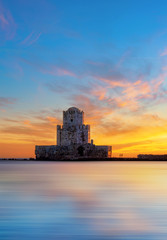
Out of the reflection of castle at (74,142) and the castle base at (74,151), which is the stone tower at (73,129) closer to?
the reflection of castle at (74,142)

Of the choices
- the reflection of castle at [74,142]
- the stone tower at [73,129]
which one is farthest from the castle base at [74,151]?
the stone tower at [73,129]

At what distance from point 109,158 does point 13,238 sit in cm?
14278

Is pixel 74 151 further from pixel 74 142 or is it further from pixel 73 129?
pixel 73 129

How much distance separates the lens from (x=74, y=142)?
462ft

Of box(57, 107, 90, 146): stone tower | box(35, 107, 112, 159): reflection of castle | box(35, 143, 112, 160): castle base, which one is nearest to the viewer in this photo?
box(57, 107, 90, 146): stone tower

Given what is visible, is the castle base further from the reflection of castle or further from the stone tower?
the stone tower

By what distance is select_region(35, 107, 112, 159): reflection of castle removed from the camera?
138 metres

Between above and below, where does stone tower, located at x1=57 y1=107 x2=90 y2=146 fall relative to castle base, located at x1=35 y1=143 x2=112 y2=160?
above

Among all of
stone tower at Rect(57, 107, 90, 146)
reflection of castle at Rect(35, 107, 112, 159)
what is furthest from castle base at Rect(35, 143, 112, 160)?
stone tower at Rect(57, 107, 90, 146)

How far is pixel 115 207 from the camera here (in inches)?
656

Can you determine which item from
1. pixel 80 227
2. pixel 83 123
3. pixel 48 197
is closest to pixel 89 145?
pixel 83 123

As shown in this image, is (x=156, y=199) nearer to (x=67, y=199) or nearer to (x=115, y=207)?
(x=115, y=207)

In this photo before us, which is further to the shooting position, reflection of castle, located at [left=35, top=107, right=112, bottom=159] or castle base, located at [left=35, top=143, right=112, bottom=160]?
castle base, located at [left=35, top=143, right=112, bottom=160]

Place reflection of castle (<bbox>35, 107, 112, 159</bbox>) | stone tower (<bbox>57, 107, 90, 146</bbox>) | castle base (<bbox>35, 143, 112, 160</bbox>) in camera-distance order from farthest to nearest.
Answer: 1. castle base (<bbox>35, 143, 112, 160</bbox>)
2. reflection of castle (<bbox>35, 107, 112, 159</bbox>)
3. stone tower (<bbox>57, 107, 90, 146</bbox>)
